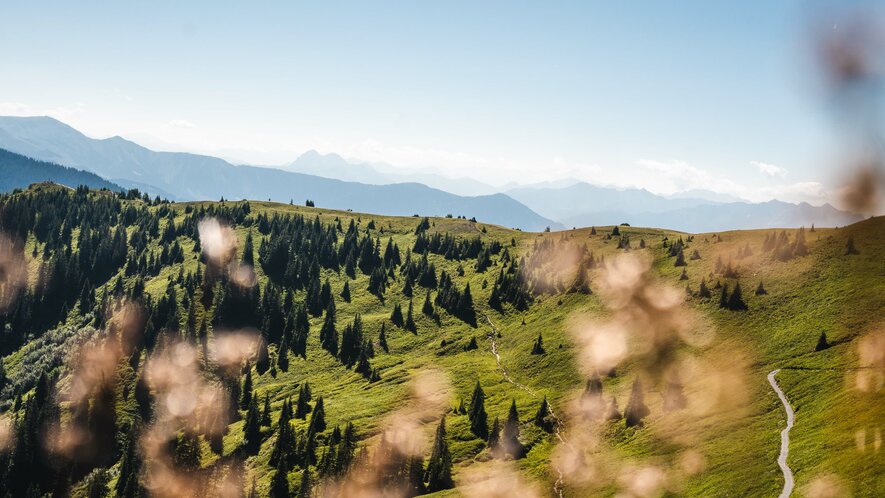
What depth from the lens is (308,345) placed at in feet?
582

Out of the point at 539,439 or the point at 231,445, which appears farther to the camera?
the point at 231,445

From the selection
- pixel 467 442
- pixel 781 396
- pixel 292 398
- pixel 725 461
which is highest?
pixel 781 396

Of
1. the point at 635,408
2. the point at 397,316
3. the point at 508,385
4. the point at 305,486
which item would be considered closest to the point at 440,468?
the point at 305,486

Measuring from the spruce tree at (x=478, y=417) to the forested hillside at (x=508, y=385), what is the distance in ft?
1.39

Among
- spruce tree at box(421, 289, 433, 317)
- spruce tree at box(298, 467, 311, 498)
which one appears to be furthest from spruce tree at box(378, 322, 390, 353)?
spruce tree at box(298, 467, 311, 498)

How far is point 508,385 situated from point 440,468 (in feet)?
115

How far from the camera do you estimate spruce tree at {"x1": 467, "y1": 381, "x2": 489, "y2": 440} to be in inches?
4048

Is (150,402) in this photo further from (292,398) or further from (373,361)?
(373,361)

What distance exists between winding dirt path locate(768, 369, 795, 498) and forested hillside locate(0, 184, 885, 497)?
86 cm

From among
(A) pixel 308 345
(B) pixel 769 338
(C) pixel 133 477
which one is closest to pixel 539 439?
(B) pixel 769 338

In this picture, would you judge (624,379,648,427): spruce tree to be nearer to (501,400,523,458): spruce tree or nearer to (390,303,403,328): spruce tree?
(501,400,523,458): spruce tree

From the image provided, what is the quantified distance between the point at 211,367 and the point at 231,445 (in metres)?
50.7

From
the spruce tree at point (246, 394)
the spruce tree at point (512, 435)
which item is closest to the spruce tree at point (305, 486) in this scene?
the spruce tree at point (512, 435)

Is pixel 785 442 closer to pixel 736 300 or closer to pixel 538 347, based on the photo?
pixel 736 300
